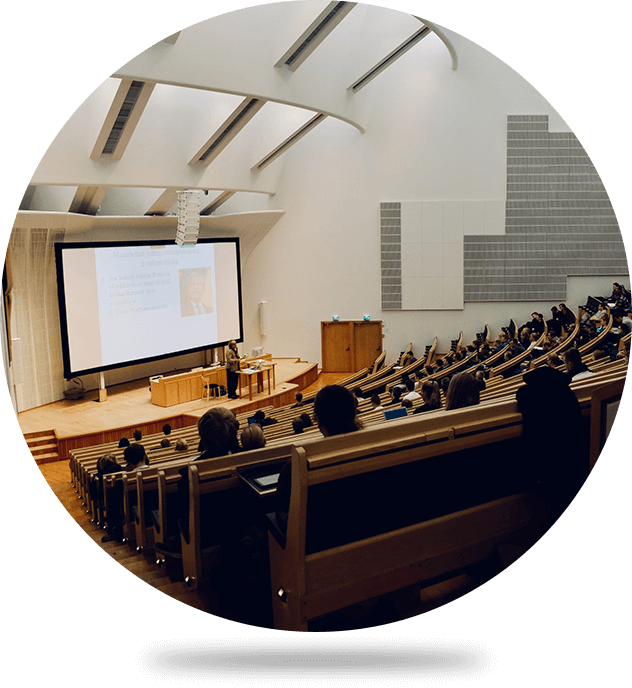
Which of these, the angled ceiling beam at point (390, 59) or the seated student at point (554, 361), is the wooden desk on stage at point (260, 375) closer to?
the seated student at point (554, 361)

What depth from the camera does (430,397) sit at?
200 centimetres

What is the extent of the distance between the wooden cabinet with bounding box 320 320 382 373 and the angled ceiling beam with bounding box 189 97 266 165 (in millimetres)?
2011

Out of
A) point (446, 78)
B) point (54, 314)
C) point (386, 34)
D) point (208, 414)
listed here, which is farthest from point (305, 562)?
point (54, 314)

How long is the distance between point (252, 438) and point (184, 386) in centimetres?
77

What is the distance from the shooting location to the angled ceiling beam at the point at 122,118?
3744 millimetres

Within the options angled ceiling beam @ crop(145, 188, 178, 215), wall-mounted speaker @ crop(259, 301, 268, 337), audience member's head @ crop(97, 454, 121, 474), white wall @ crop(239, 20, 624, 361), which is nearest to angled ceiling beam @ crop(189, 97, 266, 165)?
angled ceiling beam @ crop(145, 188, 178, 215)

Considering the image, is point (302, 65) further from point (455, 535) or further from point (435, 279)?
point (455, 535)

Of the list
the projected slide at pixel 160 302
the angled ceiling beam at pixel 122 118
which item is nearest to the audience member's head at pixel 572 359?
the projected slide at pixel 160 302

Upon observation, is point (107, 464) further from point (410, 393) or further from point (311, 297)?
point (311, 297)

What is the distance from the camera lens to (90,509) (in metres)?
1.88

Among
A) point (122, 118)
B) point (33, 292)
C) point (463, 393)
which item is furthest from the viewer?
point (33, 292)

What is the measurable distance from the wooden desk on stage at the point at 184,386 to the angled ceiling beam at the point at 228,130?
2.23 metres

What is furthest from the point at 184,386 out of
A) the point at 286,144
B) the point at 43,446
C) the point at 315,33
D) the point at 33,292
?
the point at 33,292

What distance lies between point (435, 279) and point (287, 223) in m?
1.04
